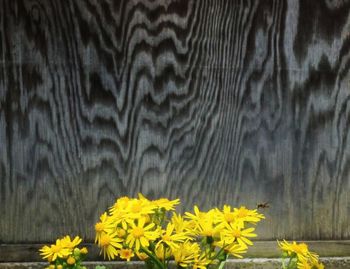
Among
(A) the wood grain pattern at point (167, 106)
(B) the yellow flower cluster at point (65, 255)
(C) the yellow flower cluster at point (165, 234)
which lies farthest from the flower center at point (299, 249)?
(A) the wood grain pattern at point (167, 106)

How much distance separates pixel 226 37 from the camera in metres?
2.78

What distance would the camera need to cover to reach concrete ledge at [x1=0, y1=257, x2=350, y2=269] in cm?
280

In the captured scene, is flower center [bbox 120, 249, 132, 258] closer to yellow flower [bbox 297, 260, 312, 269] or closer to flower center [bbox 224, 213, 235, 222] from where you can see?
flower center [bbox 224, 213, 235, 222]

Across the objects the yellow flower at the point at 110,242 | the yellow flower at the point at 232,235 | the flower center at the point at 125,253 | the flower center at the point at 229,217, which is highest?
the flower center at the point at 229,217

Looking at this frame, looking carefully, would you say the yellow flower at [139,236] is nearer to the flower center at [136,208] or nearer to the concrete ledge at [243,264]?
the flower center at [136,208]

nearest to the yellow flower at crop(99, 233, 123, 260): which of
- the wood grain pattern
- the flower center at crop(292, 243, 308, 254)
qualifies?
the flower center at crop(292, 243, 308, 254)

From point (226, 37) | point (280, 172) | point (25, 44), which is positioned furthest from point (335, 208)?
point (25, 44)

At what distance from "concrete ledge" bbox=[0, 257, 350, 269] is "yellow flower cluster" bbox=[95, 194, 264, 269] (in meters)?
1.35

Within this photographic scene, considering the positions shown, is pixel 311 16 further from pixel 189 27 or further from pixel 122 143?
pixel 122 143

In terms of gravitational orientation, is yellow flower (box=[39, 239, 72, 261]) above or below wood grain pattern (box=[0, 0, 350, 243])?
below

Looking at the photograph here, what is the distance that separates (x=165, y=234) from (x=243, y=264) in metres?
1.48

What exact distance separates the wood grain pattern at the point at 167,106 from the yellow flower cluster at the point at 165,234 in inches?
52.0

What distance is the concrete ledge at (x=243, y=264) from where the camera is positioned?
280 cm

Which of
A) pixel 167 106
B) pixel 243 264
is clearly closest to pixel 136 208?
pixel 167 106
